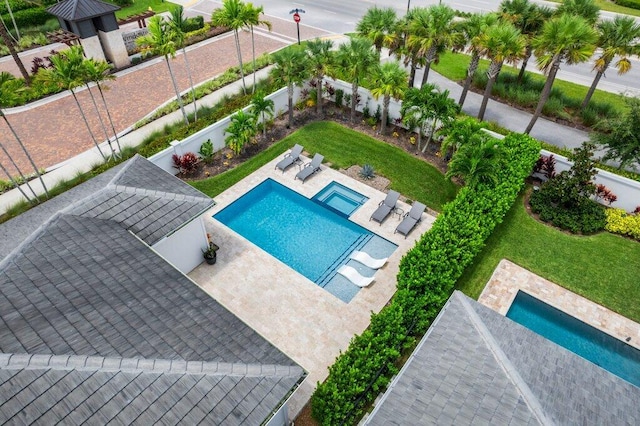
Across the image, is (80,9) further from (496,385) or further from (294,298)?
(496,385)

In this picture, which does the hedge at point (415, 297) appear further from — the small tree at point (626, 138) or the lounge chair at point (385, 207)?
the small tree at point (626, 138)

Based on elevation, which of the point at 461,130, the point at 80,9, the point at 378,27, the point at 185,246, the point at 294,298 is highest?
the point at 378,27

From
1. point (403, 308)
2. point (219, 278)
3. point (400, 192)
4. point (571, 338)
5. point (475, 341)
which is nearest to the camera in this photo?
point (475, 341)

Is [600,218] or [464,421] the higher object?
[464,421]

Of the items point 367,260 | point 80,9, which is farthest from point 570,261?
point 80,9

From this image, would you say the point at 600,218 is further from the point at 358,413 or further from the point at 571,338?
the point at 358,413

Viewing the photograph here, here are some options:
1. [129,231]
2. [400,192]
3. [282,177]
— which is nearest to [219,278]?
[129,231]

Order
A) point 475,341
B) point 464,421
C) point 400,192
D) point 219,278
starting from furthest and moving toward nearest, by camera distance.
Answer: point 400,192
point 219,278
point 475,341
point 464,421

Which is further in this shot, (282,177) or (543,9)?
(543,9)
